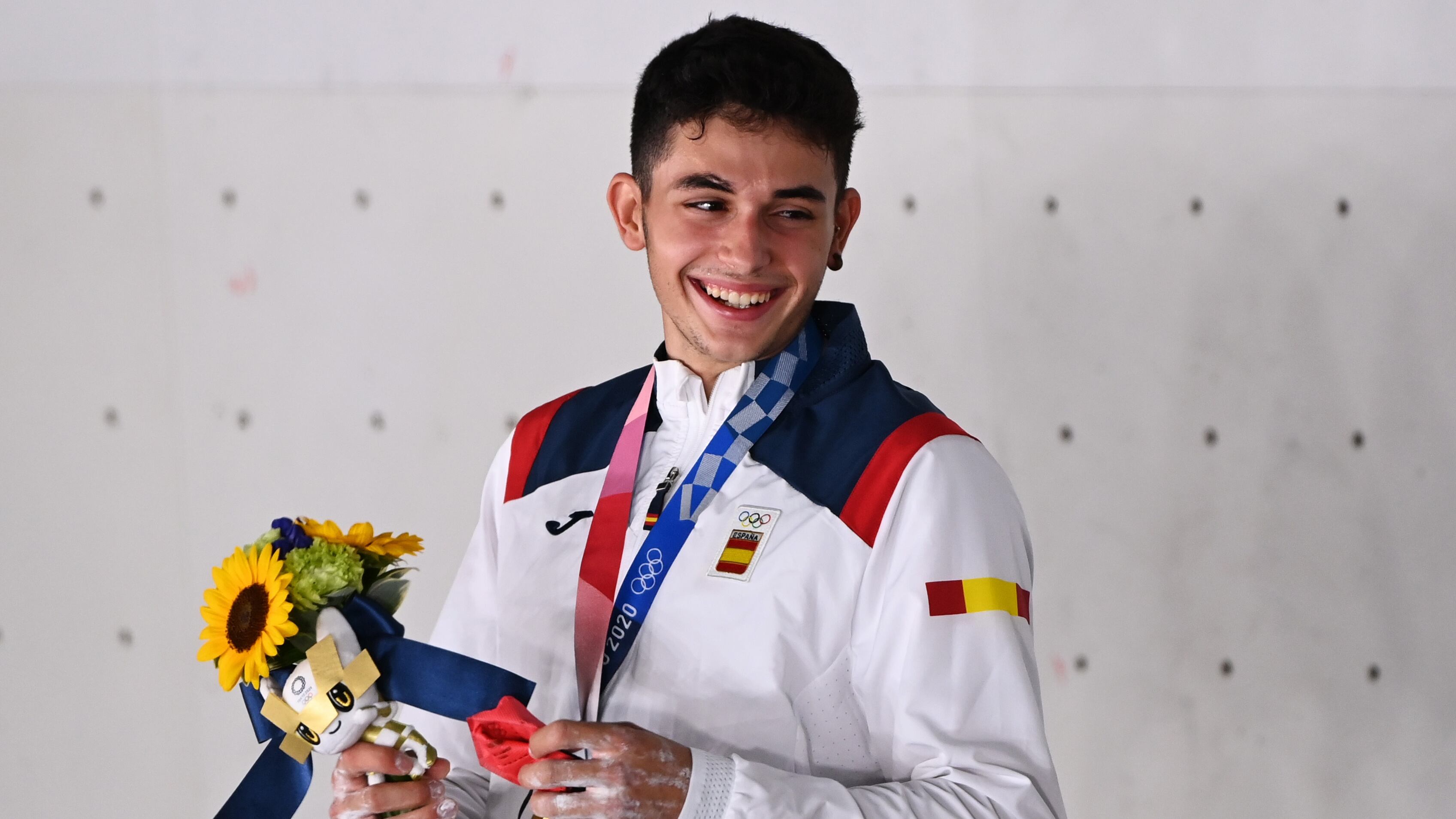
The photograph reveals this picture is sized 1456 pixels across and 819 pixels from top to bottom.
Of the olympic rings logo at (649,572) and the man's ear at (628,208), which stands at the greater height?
the man's ear at (628,208)

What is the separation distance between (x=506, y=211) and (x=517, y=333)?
218 millimetres

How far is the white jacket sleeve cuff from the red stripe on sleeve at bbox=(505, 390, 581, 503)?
511 mm

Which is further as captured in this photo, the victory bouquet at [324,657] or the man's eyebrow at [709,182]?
the man's eyebrow at [709,182]

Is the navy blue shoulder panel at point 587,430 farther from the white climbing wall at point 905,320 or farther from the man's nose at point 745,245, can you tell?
the white climbing wall at point 905,320

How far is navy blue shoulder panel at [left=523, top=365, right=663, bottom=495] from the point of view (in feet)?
4.99

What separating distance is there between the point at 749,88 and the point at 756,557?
0.52 metres

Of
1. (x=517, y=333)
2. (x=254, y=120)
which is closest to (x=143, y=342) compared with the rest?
(x=254, y=120)

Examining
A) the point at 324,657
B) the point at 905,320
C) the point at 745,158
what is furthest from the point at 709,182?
the point at 905,320

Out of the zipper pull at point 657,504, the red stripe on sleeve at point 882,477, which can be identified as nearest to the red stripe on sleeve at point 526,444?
the zipper pull at point 657,504

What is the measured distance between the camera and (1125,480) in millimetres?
2127

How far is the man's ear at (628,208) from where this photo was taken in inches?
58.6

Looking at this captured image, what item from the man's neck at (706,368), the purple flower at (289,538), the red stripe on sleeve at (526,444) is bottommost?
the purple flower at (289,538)

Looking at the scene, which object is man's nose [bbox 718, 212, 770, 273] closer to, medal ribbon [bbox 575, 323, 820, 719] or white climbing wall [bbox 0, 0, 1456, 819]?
medal ribbon [bbox 575, 323, 820, 719]

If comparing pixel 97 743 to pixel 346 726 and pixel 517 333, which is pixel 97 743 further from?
pixel 346 726
